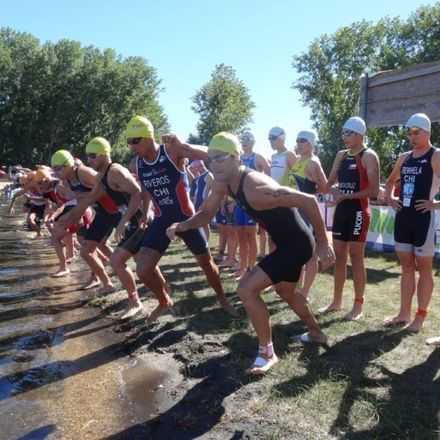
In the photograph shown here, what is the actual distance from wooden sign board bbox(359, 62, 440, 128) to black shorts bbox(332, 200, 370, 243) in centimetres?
137

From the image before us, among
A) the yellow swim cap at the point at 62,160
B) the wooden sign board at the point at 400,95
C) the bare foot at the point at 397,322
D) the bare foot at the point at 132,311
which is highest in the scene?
the wooden sign board at the point at 400,95

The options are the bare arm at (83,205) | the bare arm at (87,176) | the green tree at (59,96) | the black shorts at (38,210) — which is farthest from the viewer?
the green tree at (59,96)

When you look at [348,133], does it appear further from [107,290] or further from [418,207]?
[107,290]

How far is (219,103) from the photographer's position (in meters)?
62.0

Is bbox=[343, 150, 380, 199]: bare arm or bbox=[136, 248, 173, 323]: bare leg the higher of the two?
bbox=[343, 150, 380, 199]: bare arm

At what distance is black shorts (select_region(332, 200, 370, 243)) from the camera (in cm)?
557

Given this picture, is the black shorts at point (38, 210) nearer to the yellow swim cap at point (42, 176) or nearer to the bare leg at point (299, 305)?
the yellow swim cap at point (42, 176)

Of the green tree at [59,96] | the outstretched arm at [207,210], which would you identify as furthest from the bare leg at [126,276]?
the green tree at [59,96]

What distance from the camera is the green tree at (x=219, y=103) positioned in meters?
61.5

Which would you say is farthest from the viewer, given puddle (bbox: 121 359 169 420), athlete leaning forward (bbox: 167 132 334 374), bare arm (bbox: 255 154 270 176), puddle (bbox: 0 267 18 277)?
puddle (bbox: 0 267 18 277)

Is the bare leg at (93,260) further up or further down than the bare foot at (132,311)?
further up

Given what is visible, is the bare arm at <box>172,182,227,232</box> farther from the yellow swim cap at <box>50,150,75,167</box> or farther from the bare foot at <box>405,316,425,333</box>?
the yellow swim cap at <box>50,150,75,167</box>

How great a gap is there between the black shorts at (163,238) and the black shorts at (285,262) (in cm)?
154

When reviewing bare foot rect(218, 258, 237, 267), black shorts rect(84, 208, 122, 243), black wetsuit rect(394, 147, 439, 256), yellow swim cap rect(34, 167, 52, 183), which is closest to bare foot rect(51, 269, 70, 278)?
black shorts rect(84, 208, 122, 243)
